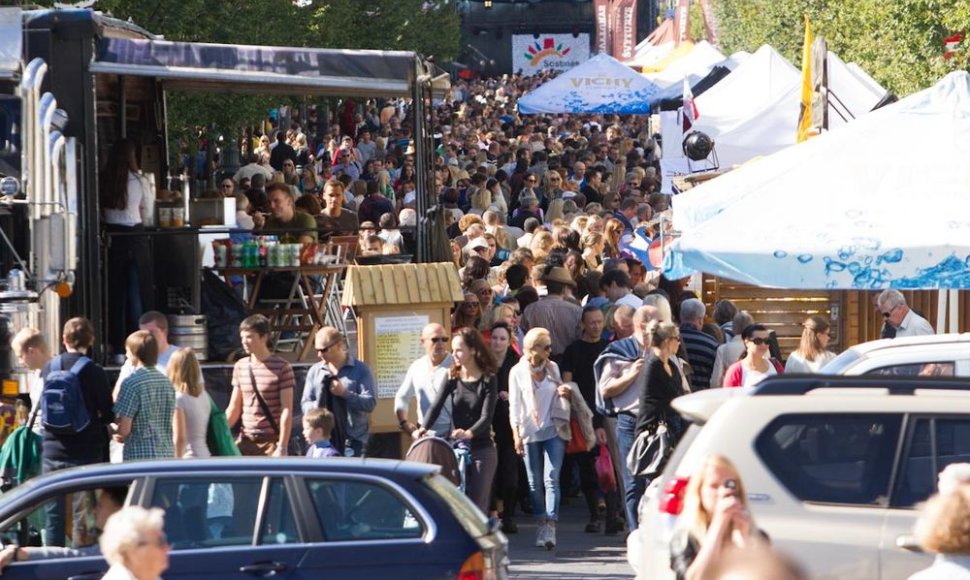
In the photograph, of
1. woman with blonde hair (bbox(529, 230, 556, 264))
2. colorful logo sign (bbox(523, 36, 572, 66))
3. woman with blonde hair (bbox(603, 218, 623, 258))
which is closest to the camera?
woman with blonde hair (bbox(529, 230, 556, 264))

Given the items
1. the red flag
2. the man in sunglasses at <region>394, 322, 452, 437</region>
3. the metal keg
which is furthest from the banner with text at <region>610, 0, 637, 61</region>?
the man in sunglasses at <region>394, 322, 452, 437</region>

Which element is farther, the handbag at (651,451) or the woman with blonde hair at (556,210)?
the woman with blonde hair at (556,210)

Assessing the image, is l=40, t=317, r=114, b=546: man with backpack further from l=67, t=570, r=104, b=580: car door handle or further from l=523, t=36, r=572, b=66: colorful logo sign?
l=523, t=36, r=572, b=66: colorful logo sign

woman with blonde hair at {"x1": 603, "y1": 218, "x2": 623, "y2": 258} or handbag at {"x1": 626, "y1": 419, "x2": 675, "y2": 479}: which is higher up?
woman with blonde hair at {"x1": 603, "y1": 218, "x2": 623, "y2": 258}

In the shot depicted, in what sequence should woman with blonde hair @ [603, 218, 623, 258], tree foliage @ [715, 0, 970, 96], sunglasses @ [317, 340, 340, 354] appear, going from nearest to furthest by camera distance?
sunglasses @ [317, 340, 340, 354], woman with blonde hair @ [603, 218, 623, 258], tree foliage @ [715, 0, 970, 96]

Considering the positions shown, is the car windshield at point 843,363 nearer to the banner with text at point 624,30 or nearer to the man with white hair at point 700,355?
the man with white hair at point 700,355

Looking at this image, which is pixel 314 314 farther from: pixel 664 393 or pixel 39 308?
pixel 664 393

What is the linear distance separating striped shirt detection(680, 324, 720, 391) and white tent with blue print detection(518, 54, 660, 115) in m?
25.2

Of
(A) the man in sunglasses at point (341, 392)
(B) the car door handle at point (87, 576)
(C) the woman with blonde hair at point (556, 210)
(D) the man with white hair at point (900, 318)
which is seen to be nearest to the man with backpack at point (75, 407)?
(A) the man in sunglasses at point (341, 392)

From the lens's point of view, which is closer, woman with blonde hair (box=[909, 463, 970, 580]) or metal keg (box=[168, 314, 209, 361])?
woman with blonde hair (box=[909, 463, 970, 580])

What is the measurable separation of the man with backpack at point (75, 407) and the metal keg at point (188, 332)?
11.5 feet

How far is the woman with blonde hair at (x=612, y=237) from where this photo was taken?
19.1m

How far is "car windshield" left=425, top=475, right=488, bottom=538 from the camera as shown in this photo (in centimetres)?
835

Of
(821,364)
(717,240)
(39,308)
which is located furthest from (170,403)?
(821,364)
